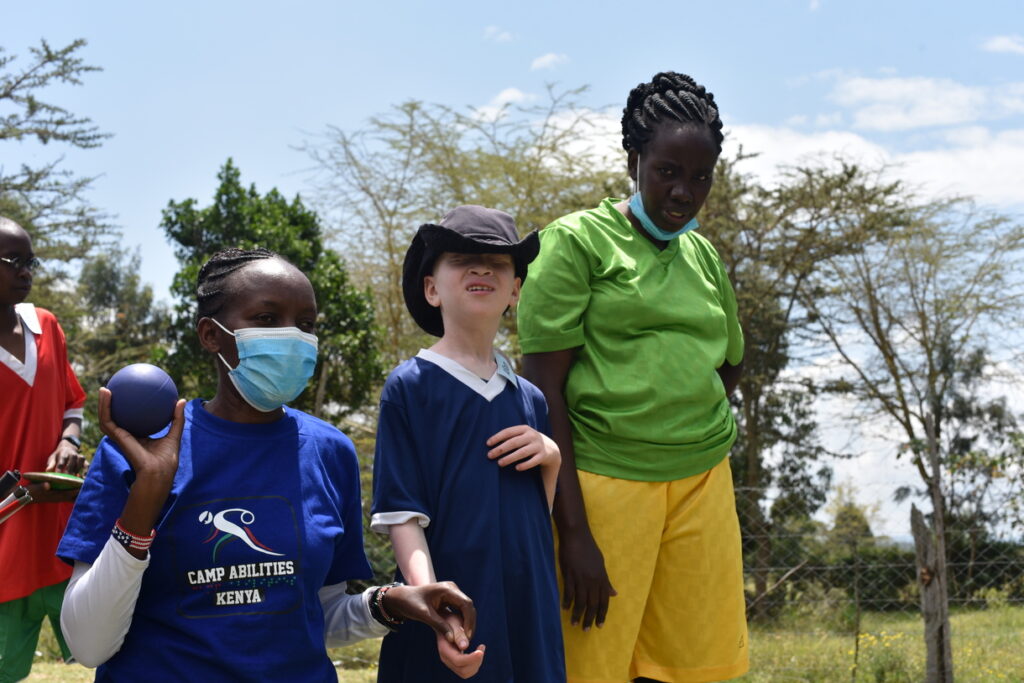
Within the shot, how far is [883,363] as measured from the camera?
51.8ft

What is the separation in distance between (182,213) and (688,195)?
41.1 ft

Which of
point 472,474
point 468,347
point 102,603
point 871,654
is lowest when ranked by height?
point 871,654

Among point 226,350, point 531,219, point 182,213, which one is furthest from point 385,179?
point 226,350

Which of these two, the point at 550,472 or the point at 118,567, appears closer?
the point at 118,567

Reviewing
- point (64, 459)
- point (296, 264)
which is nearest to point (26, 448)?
point (64, 459)

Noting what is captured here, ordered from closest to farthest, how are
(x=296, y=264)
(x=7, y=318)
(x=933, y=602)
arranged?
(x=7, y=318) < (x=933, y=602) < (x=296, y=264)

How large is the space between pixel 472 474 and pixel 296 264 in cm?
1159

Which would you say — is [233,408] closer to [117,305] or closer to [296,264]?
[296,264]

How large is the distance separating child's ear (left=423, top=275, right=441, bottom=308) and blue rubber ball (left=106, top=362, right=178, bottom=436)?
66cm

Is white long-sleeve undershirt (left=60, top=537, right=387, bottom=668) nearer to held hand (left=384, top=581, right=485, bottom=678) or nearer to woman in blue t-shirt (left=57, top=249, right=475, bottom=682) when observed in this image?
woman in blue t-shirt (left=57, top=249, right=475, bottom=682)

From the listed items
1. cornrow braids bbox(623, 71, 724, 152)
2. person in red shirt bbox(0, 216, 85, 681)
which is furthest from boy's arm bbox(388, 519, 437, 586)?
person in red shirt bbox(0, 216, 85, 681)

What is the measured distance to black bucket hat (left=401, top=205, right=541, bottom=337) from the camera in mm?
2314

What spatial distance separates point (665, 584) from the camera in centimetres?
275

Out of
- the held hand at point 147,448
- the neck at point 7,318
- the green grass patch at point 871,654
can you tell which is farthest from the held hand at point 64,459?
the green grass patch at point 871,654
